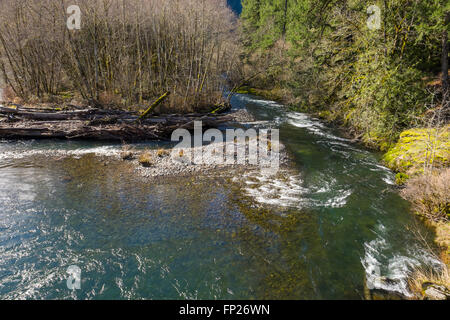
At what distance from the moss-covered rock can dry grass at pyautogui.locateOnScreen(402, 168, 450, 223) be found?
31.0 inches

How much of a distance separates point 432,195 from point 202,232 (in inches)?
295

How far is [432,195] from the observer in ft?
25.2

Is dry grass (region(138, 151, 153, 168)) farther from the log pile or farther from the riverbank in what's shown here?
the riverbank

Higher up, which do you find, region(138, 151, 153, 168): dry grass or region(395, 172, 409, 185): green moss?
region(138, 151, 153, 168): dry grass

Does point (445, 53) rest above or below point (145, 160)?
above

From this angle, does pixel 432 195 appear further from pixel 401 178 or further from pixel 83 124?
pixel 83 124

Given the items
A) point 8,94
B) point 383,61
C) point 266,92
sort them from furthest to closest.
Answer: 1. point 266,92
2. point 8,94
3. point 383,61

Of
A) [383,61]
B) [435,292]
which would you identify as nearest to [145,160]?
[435,292]

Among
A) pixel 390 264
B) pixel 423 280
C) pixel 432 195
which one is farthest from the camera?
pixel 432 195

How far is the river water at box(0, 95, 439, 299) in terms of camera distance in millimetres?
5418

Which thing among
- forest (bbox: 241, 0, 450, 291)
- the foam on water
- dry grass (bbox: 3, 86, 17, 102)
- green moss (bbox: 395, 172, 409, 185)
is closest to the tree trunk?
forest (bbox: 241, 0, 450, 291)

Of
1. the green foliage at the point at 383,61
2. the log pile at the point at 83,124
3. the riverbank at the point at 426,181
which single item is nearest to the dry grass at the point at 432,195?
the riverbank at the point at 426,181

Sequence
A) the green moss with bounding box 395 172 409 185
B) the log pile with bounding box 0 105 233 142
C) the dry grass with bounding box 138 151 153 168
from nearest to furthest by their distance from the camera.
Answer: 1. the green moss with bounding box 395 172 409 185
2. the dry grass with bounding box 138 151 153 168
3. the log pile with bounding box 0 105 233 142
